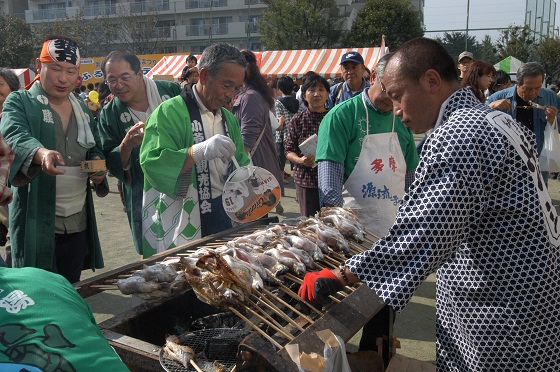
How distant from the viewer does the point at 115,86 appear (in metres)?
4.00

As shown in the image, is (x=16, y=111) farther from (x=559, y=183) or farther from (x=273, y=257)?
(x=559, y=183)

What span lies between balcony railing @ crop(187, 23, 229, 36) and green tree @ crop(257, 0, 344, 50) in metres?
14.7

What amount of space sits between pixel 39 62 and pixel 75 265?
4.83 feet

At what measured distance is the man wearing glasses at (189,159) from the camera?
10.5 ft

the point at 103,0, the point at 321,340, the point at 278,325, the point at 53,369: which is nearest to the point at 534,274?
the point at 321,340

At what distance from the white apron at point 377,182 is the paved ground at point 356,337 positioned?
111 centimetres

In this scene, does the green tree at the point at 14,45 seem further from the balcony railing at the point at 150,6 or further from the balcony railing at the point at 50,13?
the balcony railing at the point at 50,13

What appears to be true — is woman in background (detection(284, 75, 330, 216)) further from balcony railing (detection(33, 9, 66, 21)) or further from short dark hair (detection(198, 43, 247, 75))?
balcony railing (detection(33, 9, 66, 21))

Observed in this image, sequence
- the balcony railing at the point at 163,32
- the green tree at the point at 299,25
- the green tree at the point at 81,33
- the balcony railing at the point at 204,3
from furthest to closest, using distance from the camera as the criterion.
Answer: the balcony railing at the point at 204,3, the balcony railing at the point at 163,32, the green tree at the point at 81,33, the green tree at the point at 299,25

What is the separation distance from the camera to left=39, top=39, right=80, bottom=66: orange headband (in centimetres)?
346

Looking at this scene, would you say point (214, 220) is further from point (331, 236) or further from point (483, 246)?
point (483, 246)

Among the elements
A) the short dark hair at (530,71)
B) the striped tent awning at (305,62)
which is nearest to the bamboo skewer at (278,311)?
the short dark hair at (530,71)

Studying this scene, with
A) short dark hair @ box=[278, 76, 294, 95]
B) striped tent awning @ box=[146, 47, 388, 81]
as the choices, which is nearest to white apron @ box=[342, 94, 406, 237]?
short dark hair @ box=[278, 76, 294, 95]

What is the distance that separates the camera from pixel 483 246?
6.22ft
